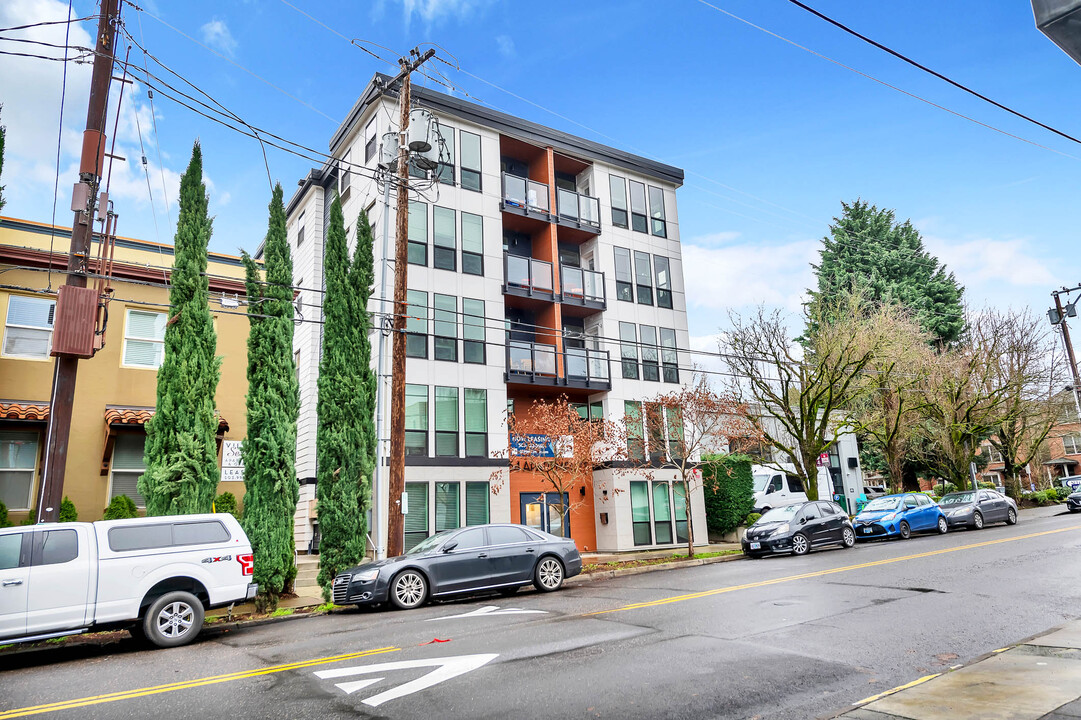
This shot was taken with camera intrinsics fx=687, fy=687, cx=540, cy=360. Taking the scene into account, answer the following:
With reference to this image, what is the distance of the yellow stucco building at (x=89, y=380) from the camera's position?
1528 centimetres

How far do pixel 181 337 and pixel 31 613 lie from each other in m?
6.19

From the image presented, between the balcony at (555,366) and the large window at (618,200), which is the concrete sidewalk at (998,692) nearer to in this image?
the balcony at (555,366)

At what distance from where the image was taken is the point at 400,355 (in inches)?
607

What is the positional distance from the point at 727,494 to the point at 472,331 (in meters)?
12.2

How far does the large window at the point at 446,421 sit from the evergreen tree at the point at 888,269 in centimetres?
2870

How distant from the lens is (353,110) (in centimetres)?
2488

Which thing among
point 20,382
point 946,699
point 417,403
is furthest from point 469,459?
point 946,699

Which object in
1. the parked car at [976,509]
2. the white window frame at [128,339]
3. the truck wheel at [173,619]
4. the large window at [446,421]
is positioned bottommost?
the truck wheel at [173,619]

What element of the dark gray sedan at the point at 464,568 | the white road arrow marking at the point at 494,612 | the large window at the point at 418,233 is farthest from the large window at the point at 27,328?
the white road arrow marking at the point at 494,612

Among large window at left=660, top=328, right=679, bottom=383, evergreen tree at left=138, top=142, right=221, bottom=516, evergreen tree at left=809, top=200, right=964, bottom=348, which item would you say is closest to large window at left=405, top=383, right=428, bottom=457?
evergreen tree at left=138, top=142, right=221, bottom=516

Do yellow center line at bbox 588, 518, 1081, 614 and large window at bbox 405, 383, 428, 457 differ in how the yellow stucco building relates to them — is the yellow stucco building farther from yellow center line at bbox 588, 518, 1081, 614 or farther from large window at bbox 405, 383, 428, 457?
yellow center line at bbox 588, 518, 1081, 614

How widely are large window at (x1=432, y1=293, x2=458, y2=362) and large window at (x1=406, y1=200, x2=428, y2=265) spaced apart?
53.2 inches

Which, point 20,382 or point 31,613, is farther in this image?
point 20,382

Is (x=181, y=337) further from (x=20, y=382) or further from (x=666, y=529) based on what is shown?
(x=666, y=529)
